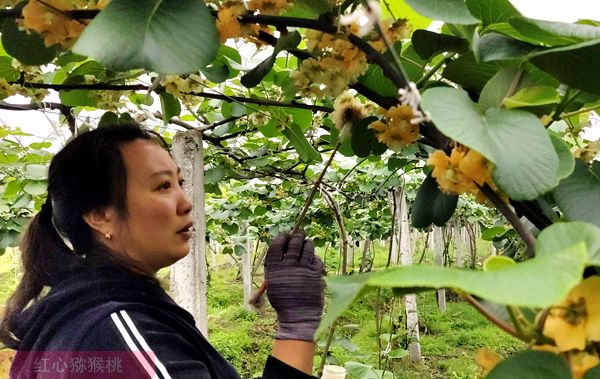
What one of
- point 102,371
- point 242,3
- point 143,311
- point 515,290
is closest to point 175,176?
point 143,311

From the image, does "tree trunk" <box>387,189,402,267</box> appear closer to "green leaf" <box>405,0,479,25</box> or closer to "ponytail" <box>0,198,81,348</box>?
"ponytail" <box>0,198,81,348</box>

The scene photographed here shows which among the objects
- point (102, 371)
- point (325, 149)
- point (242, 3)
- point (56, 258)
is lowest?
Answer: point (102, 371)

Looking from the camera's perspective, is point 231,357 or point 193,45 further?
point 231,357

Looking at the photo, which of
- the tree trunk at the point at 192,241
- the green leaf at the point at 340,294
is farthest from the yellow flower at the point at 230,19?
the tree trunk at the point at 192,241

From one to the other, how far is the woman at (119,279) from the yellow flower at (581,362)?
25.3 inches

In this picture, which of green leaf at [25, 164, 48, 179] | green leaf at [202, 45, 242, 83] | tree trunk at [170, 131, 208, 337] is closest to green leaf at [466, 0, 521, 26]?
green leaf at [202, 45, 242, 83]

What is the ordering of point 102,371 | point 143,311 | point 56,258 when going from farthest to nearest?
point 56,258 → point 143,311 → point 102,371

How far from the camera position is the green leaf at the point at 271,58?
58 cm

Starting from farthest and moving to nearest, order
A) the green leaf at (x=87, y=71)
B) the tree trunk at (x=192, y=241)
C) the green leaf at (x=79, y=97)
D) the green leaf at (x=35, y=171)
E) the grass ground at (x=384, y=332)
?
the grass ground at (x=384, y=332), the green leaf at (x=35, y=171), the tree trunk at (x=192, y=241), the green leaf at (x=79, y=97), the green leaf at (x=87, y=71)

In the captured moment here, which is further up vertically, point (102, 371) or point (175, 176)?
point (175, 176)

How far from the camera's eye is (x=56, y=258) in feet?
3.43

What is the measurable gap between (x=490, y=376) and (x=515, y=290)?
0.12 meters

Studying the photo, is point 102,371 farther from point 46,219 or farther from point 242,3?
point 242,3

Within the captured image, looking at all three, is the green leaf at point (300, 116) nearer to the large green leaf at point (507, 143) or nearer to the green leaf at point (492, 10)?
the green leaf at point (492, 10)
